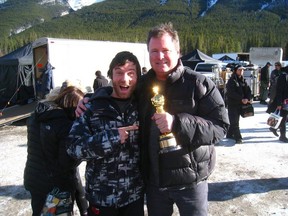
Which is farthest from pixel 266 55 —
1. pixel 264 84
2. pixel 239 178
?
pixel 239 178

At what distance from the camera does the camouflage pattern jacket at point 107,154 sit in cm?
194

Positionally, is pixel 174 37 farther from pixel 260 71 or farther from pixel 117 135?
pixel 260 71

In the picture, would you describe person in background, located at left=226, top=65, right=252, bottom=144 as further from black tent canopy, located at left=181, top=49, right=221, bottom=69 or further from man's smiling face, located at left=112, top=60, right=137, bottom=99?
black tent canopy, located at left=181, top=49, right=221, bottom=69

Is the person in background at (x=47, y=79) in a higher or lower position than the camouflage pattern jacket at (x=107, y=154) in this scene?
higher

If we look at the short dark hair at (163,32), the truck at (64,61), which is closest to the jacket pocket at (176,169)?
the short dark hair at (163,32)

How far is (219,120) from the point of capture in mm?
1998

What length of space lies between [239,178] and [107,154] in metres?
3.65

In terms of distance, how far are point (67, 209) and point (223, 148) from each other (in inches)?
195

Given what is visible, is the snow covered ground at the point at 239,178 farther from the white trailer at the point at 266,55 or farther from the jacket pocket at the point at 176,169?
the white trailer at the point at 266,55

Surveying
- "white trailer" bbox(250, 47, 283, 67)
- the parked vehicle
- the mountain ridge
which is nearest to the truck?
the parked vehicle

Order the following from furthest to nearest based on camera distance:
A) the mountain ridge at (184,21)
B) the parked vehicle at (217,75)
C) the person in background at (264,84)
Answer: the mountain ridge at (184,21) → the person in background at (264,84) → the parked vehicle at (217,75)

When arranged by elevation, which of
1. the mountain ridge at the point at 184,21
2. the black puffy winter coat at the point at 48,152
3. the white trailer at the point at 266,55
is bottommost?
the black puffy winter coat at the point at 48,152

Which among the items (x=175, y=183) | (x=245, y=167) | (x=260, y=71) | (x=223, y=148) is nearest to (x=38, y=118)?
(x=175, y=183)

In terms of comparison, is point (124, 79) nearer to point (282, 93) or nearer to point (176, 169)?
point (176, 169)
